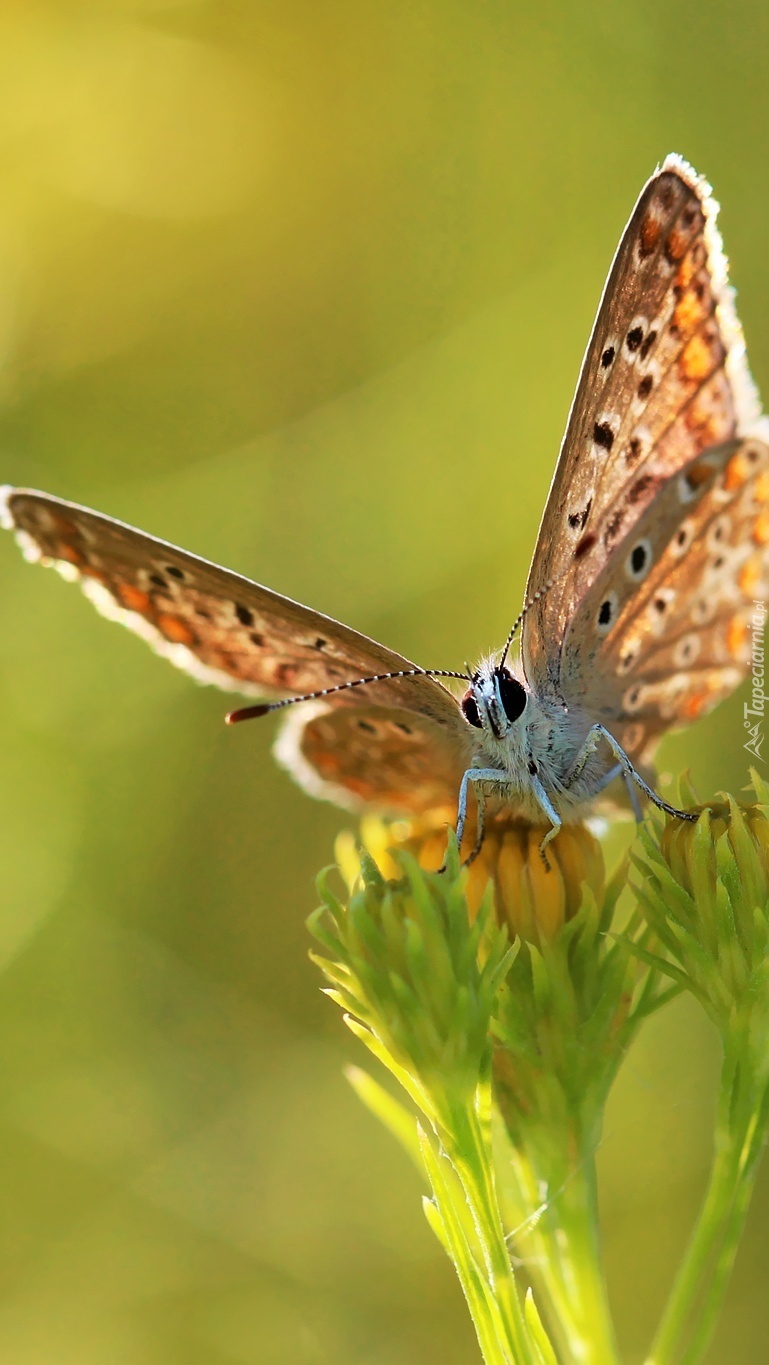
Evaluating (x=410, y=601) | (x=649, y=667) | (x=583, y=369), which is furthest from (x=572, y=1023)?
(x=410, y=601)

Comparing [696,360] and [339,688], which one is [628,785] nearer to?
[339,688]

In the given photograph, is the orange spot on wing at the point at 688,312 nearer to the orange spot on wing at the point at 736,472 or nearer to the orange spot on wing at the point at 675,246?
the orange spot on wing at the point at 675,246

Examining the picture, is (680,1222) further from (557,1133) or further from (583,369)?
(583,369)

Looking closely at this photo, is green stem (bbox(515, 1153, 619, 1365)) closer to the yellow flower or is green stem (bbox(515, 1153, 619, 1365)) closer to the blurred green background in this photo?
the yellow flower

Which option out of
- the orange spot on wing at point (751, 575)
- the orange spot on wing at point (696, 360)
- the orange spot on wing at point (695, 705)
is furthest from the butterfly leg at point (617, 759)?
the orange spot on wing at point (696, 360)

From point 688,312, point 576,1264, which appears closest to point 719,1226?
point 576,1264
